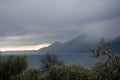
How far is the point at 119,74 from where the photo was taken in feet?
65.9

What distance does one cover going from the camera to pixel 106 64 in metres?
21.1

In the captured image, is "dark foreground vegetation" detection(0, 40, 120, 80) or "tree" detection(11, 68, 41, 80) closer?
"dark foreground vegetation" detection(0, 40, 120, 80)

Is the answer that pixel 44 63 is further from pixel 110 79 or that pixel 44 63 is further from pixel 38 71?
pixel 110 79

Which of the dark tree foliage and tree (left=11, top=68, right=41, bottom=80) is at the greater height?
the dark tree foliage

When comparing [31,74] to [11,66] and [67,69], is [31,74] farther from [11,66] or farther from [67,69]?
[11,66]

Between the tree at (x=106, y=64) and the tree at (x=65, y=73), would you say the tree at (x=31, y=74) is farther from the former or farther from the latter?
the tree at (x=106, y=64)

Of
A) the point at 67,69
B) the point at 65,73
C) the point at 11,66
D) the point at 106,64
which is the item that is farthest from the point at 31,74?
the point at 106,64

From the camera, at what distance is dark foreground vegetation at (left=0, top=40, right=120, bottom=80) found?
68.5ft

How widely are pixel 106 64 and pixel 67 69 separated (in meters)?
25.8

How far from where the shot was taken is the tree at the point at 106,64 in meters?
20.5

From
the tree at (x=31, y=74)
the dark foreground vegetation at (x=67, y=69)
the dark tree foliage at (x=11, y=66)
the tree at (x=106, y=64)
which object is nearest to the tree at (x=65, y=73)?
the dark foreground vegetation at (x=67, y=69)

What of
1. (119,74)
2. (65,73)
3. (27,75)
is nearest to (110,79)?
(119,74)

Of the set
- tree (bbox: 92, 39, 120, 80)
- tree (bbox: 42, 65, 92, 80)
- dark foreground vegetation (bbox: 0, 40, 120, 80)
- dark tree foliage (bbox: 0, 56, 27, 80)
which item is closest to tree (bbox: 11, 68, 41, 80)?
dark foreground vegetation (bbox: 0, 40, 120, 80)

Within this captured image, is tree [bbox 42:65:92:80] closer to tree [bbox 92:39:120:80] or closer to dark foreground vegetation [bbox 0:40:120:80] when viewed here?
dark foreground vegetation [bbox 0:40:120:80]
